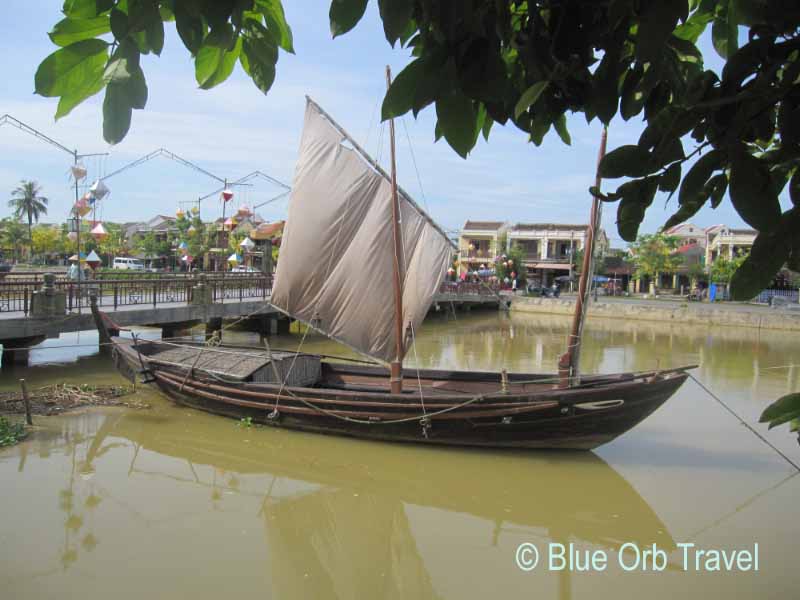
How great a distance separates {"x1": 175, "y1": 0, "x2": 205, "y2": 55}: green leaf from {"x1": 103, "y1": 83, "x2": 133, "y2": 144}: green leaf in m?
0.15

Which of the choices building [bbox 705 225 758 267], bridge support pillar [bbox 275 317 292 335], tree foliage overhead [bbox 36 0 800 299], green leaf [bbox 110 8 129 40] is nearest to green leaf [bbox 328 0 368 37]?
tree foliage overhead [bbox 36 0 800 299]

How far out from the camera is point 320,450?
8016mm

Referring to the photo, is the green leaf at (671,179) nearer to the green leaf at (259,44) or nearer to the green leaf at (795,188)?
the green leaf at (795,188)

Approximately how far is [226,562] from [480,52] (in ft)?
16.2

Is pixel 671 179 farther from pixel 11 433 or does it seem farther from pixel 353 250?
pixel 11 433

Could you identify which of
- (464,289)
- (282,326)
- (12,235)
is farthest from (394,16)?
(12,235)

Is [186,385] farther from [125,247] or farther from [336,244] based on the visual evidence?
[125,247]

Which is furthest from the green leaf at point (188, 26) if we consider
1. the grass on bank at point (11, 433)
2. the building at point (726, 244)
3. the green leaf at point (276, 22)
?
the building at point (726, 244)

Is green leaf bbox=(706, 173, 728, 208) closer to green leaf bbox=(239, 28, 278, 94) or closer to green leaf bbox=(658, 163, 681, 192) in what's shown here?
green leaf bbox=(658, 163, 681, 192)

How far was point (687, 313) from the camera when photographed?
27.9 m

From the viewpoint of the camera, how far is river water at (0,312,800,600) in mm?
4816

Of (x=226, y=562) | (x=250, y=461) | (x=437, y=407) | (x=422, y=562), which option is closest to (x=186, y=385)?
(x=250, y=461)

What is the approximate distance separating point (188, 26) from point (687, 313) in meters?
30.0

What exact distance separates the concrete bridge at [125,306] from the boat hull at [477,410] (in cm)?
142
